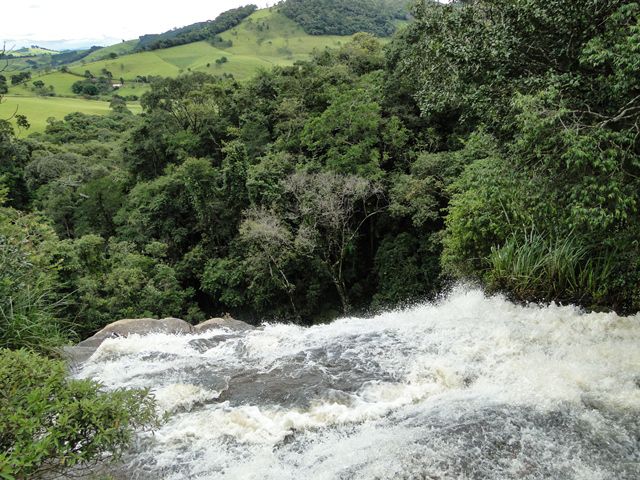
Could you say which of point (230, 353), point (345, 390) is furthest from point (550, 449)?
point (230, 353)

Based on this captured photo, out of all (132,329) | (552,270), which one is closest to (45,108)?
(132,329)

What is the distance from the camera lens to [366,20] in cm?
7669

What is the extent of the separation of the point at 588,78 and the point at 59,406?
7.44 meters

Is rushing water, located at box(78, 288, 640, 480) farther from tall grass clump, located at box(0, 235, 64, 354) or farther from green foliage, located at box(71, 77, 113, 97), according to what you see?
green foliage, located at box(71, 77, 113, 97)

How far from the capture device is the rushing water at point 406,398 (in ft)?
15.8

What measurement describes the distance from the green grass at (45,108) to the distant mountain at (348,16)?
121 ft

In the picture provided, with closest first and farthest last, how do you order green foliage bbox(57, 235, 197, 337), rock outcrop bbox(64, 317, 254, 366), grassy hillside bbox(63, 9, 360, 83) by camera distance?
rock outcrop bbox(64, 317, 254, 366)
green foliage bbox(57, 235, 197, 337)
grassy hillside bbox(63, 9, 360, 83)

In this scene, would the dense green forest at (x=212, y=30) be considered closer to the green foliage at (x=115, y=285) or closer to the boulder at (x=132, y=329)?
the green foliage at (x=115, y=285)

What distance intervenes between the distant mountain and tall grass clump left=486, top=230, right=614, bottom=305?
68.6m

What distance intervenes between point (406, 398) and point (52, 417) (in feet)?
14.4

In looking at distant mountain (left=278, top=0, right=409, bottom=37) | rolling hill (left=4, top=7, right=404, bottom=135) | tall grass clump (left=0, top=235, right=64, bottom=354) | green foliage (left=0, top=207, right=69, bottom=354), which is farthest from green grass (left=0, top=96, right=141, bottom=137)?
tall grass clump (left=0, top=235, right=64, bottom=354)

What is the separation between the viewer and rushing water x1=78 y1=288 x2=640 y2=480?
4.80 metres

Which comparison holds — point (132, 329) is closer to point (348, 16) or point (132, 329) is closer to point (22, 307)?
point (22, 307)

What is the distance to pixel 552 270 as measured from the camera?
8.61 m
